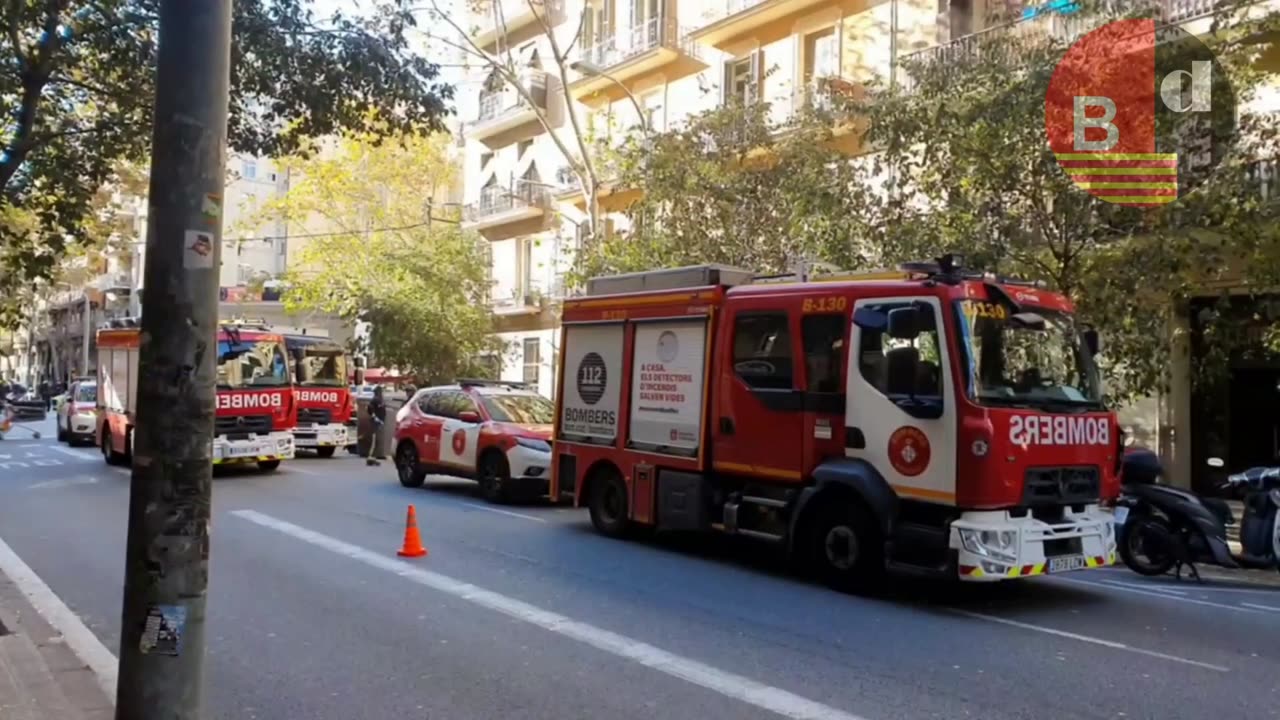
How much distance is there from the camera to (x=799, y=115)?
17.8m

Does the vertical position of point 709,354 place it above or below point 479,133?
below

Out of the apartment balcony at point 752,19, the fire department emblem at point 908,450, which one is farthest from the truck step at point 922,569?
A: the apartment balcony at point 752,19

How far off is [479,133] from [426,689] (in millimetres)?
31162

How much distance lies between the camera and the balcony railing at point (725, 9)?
2334 cm

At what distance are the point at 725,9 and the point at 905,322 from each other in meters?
18.3

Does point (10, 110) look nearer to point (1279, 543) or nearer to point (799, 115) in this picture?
point (799, 115)

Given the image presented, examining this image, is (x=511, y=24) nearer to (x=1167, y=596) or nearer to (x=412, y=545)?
(x=412, y=545)

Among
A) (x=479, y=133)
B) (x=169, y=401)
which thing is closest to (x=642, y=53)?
(x=479, y=133)

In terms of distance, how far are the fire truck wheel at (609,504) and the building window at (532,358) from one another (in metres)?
20.1

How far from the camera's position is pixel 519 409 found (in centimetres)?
1608

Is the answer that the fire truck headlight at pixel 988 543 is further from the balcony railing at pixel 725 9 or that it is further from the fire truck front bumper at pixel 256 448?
the balcony railing at pixel 725 9

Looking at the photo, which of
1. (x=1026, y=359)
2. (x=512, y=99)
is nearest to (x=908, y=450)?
(x=1026, y=359)

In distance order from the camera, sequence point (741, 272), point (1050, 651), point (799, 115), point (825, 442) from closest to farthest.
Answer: point (1050, 651), point (825, 442), point (741, 272), point (799, 115)

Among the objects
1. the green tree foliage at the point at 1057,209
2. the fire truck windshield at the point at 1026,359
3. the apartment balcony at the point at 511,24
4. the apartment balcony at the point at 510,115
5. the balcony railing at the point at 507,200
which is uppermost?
the apartment balcony at the point at 511,24
